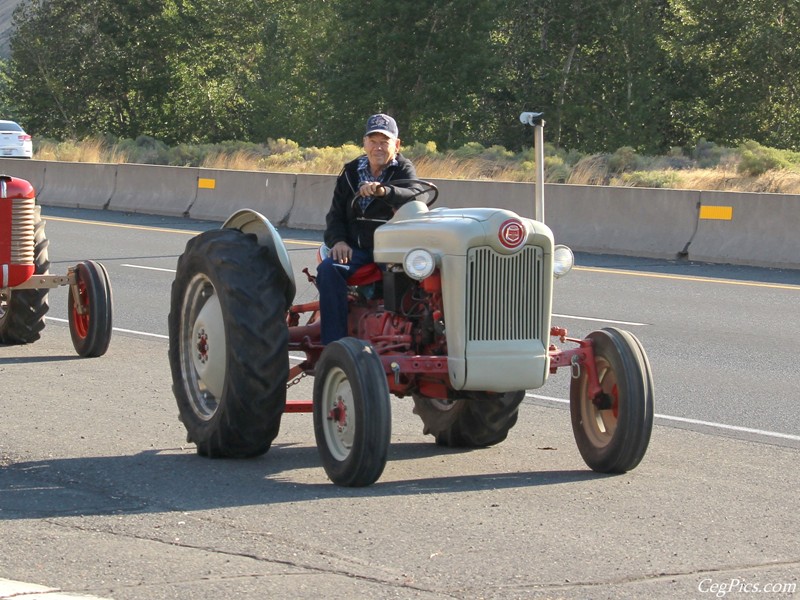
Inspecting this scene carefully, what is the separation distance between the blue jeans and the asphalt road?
0.72 metres

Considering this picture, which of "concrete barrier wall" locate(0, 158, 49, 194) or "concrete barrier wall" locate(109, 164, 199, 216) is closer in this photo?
"concrete barrier wall" locate(109, 164, 199, 216)

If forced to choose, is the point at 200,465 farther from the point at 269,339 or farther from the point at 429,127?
the point at 429,127

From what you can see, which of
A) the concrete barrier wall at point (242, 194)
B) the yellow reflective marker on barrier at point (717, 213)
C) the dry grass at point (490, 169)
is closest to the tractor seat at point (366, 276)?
the yellow reflective marker on barrier at point (717, 213)

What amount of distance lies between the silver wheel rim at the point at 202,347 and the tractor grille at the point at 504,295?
1.58 m

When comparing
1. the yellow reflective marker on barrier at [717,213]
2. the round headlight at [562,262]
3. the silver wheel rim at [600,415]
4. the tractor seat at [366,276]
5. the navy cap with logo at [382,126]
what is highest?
the navy cap with logo at [382,126]

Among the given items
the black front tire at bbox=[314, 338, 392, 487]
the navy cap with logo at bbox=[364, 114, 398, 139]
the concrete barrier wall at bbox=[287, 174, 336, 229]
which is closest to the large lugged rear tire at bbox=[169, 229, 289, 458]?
the black front tire at bbox=[314, 338, 392, 487]

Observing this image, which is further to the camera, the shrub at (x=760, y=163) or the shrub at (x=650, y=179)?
the shrub at (x=760, y=163)

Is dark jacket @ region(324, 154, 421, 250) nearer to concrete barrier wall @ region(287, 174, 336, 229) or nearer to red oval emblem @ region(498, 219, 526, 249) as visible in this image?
red oval emblem @ region(498, 219, 526, 249)

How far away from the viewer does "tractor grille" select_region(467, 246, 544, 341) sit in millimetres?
6996

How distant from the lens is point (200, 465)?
7.62 m

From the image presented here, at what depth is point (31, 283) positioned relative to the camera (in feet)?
38.4

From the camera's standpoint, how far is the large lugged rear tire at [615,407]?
7027 millimetres

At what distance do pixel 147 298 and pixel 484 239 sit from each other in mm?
9114

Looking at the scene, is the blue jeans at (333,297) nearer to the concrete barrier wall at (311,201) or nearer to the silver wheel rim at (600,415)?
the silver wheel rim at (600,415)
